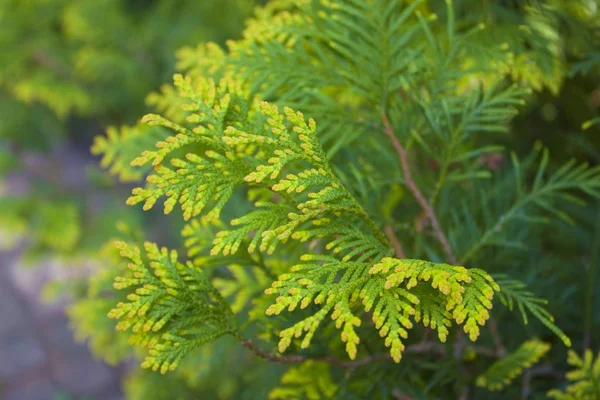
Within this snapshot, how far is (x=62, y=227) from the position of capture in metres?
2.94

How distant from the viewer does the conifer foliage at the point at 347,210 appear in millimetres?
689

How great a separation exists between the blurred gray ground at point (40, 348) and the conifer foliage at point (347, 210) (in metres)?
2.61

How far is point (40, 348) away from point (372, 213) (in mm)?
3374

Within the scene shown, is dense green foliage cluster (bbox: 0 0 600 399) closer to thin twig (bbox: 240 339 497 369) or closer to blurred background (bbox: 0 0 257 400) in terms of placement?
thin twig (bbox: 240 339 497 369)

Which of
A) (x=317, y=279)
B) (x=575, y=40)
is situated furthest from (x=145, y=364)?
(x=575, y=40)

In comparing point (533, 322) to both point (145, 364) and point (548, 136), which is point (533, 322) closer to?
point (548, 136)

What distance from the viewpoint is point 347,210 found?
727 mm

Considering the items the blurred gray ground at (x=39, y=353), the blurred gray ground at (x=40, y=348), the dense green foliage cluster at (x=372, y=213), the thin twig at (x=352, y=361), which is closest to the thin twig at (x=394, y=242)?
the dense green foliage cluster at (x=372, y=213)

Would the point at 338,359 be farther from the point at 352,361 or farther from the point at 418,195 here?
the point at 418,195

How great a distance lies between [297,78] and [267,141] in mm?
295

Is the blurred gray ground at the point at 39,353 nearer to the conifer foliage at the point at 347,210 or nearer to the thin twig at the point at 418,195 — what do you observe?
the conifer foliage at the point at 347,210

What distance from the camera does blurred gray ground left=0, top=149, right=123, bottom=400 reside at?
341 cm

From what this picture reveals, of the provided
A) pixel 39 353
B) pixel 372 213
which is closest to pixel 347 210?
pixel 372 213

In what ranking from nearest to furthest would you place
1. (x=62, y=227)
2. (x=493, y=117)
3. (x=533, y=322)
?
(x=493, y=117)
(x=533, y=322)
(x=62, y=227)
